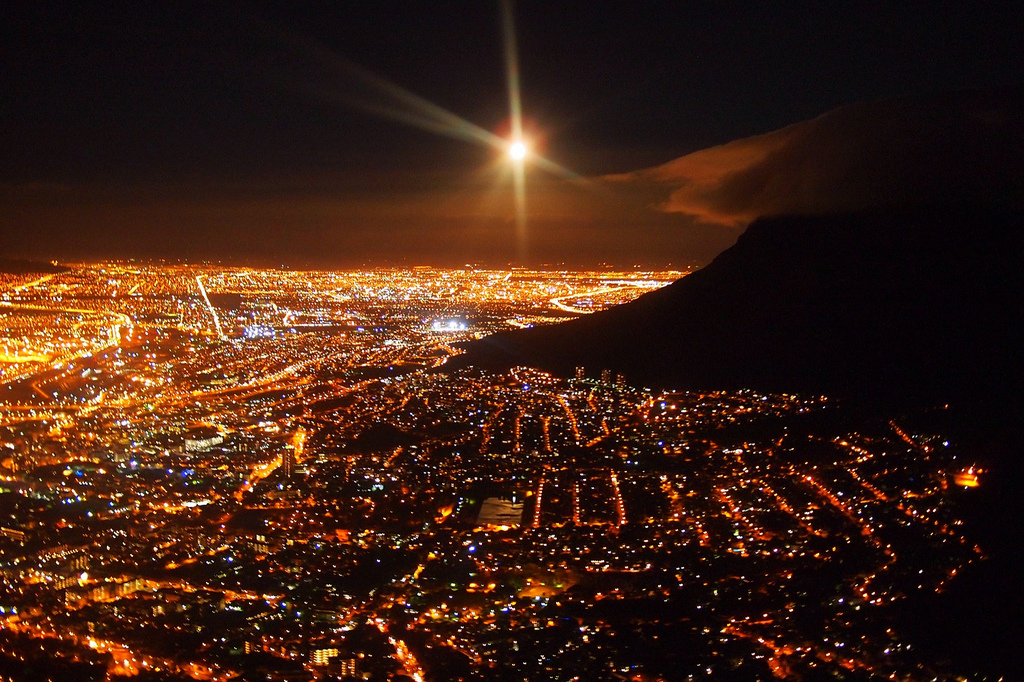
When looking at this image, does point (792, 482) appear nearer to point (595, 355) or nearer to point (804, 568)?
point (804, 568)

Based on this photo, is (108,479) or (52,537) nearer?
(52,537)

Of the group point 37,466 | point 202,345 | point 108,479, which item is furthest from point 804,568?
point 202,345

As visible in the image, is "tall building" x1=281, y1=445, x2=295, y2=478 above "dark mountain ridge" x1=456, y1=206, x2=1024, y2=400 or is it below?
below

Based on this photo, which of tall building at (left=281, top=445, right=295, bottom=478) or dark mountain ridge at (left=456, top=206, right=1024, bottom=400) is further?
dark mountain ridge at (left=456, top=206, right=1024, bottom=400)

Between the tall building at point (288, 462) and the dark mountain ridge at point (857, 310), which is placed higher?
the dark mountain ridge at point (857, 310)

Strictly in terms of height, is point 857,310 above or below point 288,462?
above

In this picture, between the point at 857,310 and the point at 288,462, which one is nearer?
the point at 288,462

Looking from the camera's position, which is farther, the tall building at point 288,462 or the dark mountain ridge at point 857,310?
the dark mountain ridge at point 857,310

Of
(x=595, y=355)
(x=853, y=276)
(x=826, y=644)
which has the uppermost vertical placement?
(x=853, y=276)
